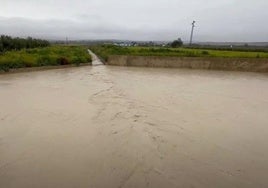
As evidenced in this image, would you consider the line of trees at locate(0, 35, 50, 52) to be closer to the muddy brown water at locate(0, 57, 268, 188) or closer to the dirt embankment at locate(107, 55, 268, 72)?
the dirt embankment at locate(107, 55, 268, 72)

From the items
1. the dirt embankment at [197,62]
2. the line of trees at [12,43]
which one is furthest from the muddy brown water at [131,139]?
the line of trees at [12,43]

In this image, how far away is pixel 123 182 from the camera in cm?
462

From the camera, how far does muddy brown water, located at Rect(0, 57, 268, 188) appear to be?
15.9 feet

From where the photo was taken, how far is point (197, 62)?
2344 centimetres

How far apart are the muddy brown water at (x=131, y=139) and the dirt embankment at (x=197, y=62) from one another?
10140 mm

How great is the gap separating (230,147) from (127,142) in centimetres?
215

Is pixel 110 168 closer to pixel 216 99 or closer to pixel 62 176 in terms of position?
pixel 62 176

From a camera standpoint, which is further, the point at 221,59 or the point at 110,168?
the point at 221,59

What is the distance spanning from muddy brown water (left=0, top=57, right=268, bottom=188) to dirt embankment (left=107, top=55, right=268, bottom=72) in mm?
10140

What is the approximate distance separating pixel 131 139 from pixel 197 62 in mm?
17781

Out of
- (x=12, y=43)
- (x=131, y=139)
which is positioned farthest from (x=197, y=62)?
(x=12, y=43)

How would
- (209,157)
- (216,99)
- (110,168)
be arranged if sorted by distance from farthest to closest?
(216,99) → (209,157) → (110,168)

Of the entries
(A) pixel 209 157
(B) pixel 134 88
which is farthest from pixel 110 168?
(B) pixel 134 88

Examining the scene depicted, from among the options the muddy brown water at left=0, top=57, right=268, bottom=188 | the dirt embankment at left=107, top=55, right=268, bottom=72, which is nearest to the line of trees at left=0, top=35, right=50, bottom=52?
the dirt embankment at left=107, top=55, right=268, bottom=72
